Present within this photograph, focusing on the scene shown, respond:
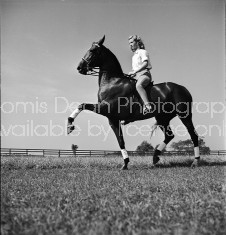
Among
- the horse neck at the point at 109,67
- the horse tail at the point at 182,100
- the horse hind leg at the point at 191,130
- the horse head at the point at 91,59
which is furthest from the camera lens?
the horse hind leg at the point at 191,130

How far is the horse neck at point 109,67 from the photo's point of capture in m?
9.18

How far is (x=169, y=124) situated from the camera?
1006 centimetres

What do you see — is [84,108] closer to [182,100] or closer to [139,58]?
[139,58]

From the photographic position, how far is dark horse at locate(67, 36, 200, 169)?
891cm

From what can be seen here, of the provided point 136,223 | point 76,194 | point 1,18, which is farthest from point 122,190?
point 1,18

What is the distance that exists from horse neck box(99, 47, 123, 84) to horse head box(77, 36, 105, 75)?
0.22 metres

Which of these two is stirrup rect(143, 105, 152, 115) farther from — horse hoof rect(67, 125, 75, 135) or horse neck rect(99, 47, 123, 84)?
horse hoof rect(67, 125, 75, 135)

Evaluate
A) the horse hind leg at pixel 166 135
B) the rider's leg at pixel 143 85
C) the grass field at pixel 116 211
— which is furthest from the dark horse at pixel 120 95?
the grass field at pixel 116 211

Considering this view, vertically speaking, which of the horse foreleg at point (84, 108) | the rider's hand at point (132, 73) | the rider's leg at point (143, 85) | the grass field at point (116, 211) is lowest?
the grass field at point (116, 211)

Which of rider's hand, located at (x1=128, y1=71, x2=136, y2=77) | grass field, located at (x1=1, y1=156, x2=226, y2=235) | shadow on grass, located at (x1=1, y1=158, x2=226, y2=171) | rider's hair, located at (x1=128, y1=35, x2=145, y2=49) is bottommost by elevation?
shadow on grass, located at (x1=1, y1=158, x2=226, y2=171)

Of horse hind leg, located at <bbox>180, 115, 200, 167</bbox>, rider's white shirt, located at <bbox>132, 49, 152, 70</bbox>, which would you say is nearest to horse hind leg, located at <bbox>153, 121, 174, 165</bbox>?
horse hind leg, located at <bbox>180, 115, 200, 167</bbox>

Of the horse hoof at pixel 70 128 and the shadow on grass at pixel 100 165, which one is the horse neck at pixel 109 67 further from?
the shadow on grass at pixel 100 165

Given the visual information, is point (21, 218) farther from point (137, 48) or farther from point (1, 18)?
point (137, 48)

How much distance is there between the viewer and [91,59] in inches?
359
